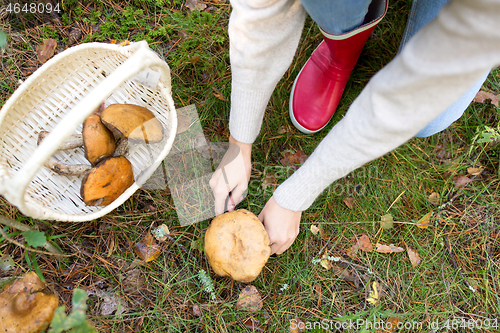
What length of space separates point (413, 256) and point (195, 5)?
2897 millimetres

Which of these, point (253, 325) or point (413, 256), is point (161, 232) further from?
point (413, 256)

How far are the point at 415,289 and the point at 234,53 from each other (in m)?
2.26

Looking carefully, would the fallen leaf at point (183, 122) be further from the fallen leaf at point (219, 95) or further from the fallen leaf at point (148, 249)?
the fallen leaf at point (148, 249)

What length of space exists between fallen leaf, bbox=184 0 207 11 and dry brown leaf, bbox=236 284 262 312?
8.02 feet

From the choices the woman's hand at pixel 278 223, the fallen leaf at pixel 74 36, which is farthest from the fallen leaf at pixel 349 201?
the fallen leaf at pixel 74 36

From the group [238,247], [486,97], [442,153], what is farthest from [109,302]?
[486,97]

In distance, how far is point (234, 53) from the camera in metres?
1.46

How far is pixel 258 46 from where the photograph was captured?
1358 millimetres

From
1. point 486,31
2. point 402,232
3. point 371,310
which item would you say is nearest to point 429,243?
point 402,232

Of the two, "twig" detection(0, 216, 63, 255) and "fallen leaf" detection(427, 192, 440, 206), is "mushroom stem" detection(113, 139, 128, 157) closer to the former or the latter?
→ "twig" detection(0, 216, 63, 255)

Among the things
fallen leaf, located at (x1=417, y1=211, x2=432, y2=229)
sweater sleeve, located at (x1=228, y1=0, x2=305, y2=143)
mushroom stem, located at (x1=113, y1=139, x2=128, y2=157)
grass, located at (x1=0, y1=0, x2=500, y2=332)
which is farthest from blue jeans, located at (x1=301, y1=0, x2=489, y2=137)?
mushroom stem, located at (x1=113, y1=139, x2=128, y2=157)

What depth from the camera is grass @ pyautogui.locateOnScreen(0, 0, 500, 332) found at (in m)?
2.06

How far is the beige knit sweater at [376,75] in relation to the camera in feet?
2.91

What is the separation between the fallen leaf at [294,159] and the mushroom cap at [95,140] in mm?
1367
